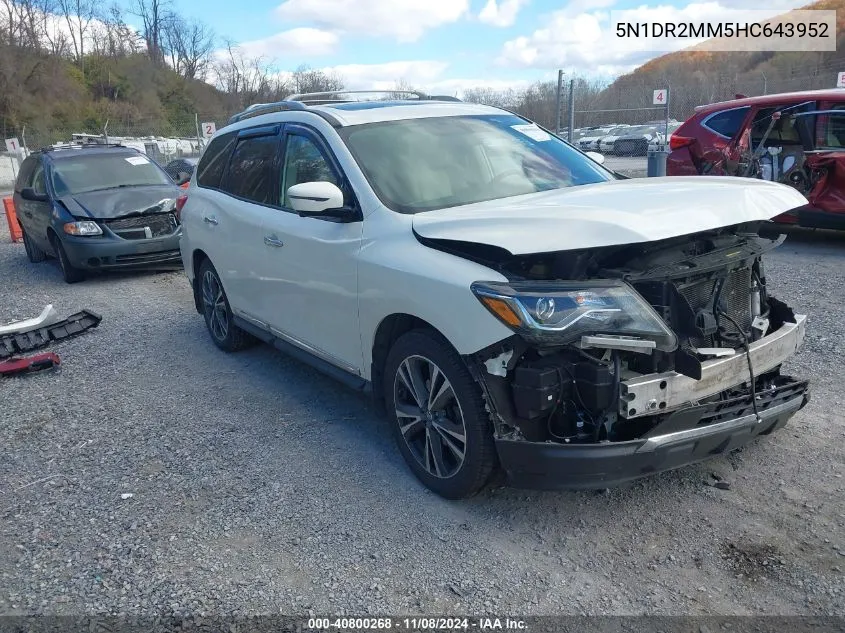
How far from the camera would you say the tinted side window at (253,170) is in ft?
16.4

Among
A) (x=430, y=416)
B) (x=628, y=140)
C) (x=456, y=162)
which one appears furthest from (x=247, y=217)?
(x=628, y=140)

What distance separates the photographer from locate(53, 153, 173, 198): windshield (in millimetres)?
10203

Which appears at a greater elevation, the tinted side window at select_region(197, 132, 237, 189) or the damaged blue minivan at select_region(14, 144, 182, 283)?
the tinted side window at select_region(197, 132, 237, 189)

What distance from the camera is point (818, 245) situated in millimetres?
9305

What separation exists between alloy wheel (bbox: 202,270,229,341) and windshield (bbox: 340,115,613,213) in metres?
2.33

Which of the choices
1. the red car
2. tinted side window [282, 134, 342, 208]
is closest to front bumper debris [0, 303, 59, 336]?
tinted side window [282, 134, 342, 208]

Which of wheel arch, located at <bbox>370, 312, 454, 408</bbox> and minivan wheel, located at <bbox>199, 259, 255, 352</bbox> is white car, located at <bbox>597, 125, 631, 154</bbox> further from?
wheel arch, located at <bbox>370, 312, 454, 408</bbox>

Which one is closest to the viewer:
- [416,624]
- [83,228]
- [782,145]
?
[416,624]

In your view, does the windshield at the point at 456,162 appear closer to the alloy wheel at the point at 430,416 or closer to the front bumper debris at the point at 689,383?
the alloy wheel at the point at 430,416

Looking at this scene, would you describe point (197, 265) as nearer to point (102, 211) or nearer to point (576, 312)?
point (102, 211)

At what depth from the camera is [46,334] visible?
6820 millimetres

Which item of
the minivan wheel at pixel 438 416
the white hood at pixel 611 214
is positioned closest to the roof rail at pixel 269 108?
the white hood at pixel 611 214

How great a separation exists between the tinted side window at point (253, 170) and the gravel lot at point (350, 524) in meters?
1.46

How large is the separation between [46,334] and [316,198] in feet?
14.1
